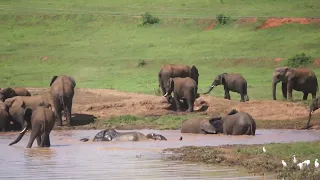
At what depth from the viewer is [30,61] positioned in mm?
46469

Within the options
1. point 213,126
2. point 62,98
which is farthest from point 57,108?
point 213,126

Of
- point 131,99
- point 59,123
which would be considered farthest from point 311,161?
point 131,99

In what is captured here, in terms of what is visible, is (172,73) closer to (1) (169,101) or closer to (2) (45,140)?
(1) (169,101)

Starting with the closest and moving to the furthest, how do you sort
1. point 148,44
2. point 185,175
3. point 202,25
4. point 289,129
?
1. point 185,175
2. point 289,129
3. point 148,44
4. point 202,25

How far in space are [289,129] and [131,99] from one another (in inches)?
276

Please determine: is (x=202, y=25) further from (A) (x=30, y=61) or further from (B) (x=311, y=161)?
(B) (x=311, y=161)

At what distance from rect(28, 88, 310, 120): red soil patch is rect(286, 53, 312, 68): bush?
11094 mm

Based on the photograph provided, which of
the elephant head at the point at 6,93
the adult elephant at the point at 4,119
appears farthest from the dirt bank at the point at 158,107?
the adult elephant at the point at 4,119

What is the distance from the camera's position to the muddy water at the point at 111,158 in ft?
50.6

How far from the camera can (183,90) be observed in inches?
1146

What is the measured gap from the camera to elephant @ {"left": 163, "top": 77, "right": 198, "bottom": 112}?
28.8 m

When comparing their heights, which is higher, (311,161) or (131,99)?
(311,161)

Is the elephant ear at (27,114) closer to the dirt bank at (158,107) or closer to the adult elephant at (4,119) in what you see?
the adult elephant at (4,119)

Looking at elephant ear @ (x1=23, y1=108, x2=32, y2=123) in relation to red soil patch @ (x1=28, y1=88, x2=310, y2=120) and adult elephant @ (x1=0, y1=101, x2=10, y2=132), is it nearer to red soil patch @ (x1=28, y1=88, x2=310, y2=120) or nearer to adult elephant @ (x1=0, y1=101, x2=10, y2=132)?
adult elephant @ (x1=0, y1=101, x2=10, y2=132)
